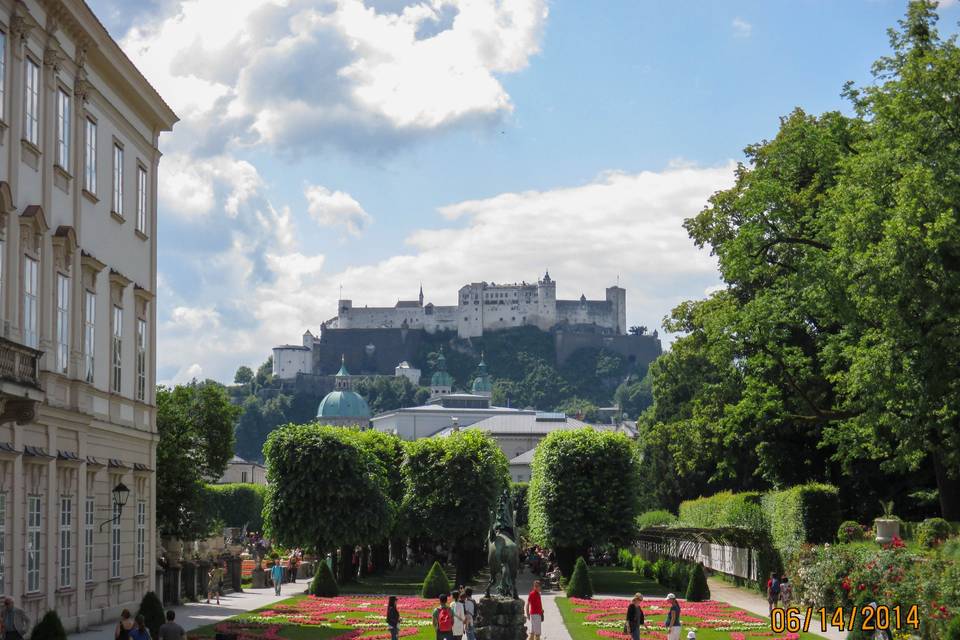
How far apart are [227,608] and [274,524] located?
1502 centimetres

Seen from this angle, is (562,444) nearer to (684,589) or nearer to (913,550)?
(684,589)

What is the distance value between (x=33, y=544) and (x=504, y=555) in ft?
33.3

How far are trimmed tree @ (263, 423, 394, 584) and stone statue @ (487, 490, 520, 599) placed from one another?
27721 millimetres

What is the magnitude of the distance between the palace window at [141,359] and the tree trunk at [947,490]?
2242 centimetres

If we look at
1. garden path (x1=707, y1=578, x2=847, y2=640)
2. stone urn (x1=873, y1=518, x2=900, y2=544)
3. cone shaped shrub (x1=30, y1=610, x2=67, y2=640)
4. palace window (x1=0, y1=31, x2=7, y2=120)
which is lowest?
garden path (x1=707, y1=578, x2=847, y2=640)

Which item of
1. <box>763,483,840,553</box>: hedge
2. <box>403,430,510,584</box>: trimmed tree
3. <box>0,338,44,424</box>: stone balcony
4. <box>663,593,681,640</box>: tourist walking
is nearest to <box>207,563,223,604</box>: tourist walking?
<box>403,430,510,584</box>: trimmed tree

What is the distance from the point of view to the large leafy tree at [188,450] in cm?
4931

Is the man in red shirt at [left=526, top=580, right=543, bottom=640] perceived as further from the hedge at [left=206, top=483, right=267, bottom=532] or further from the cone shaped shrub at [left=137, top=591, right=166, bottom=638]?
the hedge at [left=206, top=483, right=267, bottom=532]

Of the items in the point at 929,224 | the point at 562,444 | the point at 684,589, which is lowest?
the point at 684,589

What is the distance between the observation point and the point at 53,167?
1143 inches

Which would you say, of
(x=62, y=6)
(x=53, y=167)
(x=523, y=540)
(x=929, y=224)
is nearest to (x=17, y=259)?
(x=53, y=167)

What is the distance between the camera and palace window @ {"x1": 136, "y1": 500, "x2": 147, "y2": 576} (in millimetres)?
36906

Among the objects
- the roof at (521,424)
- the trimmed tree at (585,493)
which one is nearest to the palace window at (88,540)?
the trimmed tree at (585,493)

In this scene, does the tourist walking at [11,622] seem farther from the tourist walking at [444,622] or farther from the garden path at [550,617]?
the garden path at [550,617]
